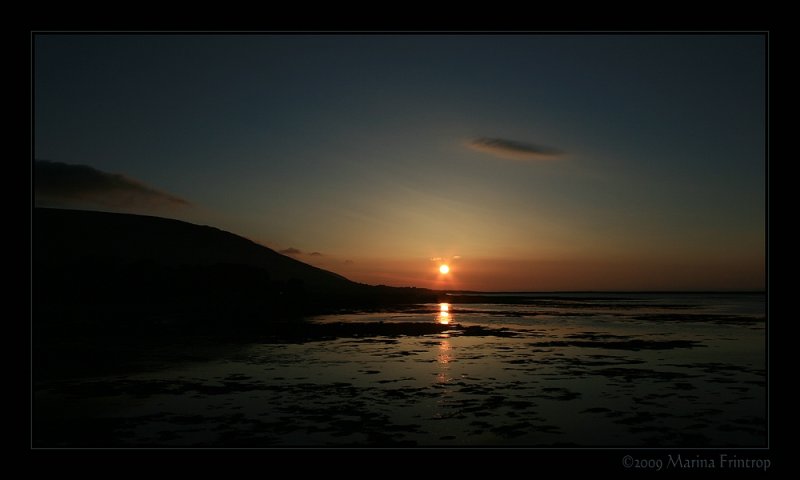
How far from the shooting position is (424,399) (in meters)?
16.1

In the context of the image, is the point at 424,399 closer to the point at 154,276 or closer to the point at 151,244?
the point at 154,276

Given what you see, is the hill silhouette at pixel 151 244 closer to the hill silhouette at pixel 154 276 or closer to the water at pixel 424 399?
the hill silhouette at pixel 154 276

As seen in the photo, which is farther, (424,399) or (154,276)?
(154,276)

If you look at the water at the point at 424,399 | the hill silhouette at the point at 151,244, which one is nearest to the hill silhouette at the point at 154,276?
the hill silhouette at the point at 151,244

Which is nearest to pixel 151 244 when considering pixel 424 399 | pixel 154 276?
pixel 154 276

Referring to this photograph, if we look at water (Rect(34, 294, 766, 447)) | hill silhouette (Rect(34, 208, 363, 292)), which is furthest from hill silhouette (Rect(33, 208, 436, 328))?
water (Rect(34, 294, 766, 447))

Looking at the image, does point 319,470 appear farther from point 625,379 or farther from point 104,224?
point 104,224

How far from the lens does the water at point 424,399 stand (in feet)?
41.7

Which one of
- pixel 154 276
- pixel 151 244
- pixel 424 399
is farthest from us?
pixel 151 244

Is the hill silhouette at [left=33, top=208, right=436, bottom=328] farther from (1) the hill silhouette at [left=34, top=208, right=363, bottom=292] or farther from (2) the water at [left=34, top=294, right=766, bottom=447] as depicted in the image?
(2) the water at [left=34, top=294, right=766, bottom=447]

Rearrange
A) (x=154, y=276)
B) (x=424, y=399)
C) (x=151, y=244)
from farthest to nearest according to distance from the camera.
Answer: (x=151, y=244)
(x=154, y=276)
(x=424, y=399)

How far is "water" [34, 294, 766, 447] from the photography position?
12695 mm
